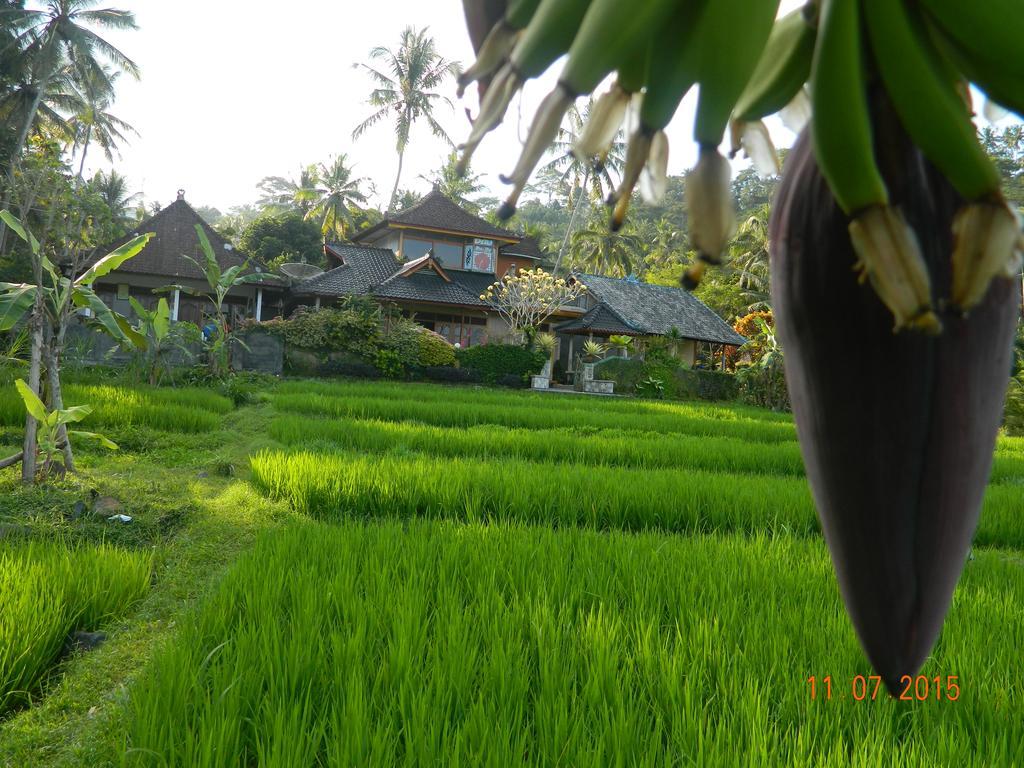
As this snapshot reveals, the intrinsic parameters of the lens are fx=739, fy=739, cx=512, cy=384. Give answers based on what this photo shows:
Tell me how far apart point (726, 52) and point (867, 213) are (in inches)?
2.2

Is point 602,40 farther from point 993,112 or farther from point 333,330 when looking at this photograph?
point 333,330

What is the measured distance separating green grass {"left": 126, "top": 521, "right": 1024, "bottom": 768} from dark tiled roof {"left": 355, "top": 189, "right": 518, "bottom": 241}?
18.5m

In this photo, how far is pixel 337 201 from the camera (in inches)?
1182

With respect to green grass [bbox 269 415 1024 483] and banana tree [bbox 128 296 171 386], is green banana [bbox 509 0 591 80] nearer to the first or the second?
green grass [bbox 269 415 1024 483]

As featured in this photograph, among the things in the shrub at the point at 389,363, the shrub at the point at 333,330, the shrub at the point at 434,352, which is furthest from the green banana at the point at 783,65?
the shrub at the point at 434,352

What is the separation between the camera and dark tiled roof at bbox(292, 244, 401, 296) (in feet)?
59.6

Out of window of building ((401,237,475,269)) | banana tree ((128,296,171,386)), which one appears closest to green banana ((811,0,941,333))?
banana tree ((128,296,171,386))

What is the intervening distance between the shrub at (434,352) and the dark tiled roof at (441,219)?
238 inches

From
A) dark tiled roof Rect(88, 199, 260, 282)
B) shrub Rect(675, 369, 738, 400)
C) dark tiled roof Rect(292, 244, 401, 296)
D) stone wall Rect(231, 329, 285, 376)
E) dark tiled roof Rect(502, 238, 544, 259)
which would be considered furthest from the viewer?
dark tiled roof Rect(502, 238, 544, 259)

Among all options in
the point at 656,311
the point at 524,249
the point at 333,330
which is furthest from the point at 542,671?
the point at 524,249

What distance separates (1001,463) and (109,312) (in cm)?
823

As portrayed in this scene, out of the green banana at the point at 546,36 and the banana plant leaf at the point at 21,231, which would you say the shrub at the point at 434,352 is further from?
the green banana at the point at 546,36

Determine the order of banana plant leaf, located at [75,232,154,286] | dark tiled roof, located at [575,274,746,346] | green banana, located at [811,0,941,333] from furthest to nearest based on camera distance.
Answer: dark tiled roof, located at [575,274,746,346] < banana plant leaf, located at [75,232,154,286] < green banana, located at [811,0,941,333]
